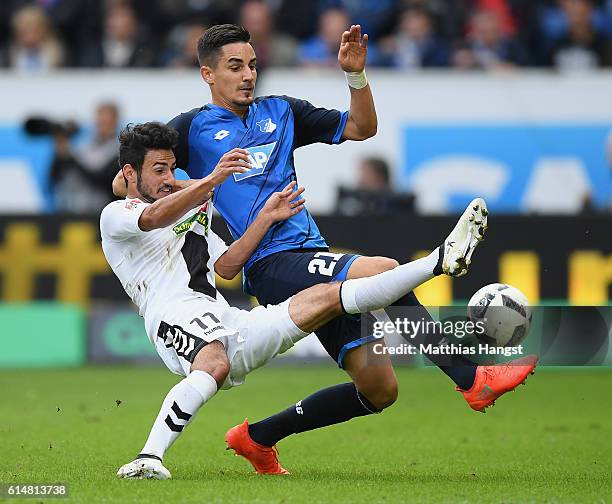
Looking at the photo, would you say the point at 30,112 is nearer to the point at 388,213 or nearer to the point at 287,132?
the point at 388,213

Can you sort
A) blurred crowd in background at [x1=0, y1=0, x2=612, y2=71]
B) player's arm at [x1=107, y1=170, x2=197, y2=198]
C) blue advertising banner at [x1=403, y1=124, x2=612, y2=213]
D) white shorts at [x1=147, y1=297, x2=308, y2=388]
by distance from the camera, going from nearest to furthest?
white shorts at [x1=147, y1=297, x2=308, y2=388] < player's arm at [x1=107, y1=170, x2=197, y2=198] < blue advertising banner at [x1=403, y1=124, x2=612, y2=213] < blurred crowd in background at [x1=0, y1=0, x2=612, y2=71]

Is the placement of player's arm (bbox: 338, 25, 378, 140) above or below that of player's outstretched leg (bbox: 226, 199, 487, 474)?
above

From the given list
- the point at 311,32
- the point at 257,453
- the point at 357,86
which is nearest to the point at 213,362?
the point at 257,453

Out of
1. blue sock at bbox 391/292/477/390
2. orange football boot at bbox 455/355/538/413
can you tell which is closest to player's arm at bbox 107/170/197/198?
blue sock at bbox 391/292/477/390

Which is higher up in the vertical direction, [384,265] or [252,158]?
[252,158]

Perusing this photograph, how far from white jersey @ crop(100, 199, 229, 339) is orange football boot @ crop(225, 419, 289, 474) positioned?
0.87 meters

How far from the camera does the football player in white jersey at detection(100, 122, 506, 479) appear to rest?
6555 mm

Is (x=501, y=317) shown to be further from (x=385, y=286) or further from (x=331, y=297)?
(x=331, y=297)

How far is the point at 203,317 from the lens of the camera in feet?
22.5

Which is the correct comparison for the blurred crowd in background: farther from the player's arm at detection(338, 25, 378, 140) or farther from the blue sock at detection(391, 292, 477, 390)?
the blue sock at detection(391, 292, 477, 390)

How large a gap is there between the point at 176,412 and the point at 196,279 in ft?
2.72

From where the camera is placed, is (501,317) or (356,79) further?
(356,79)

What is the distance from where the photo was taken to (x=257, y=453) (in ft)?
24.4

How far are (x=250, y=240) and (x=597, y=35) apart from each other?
10498mm
